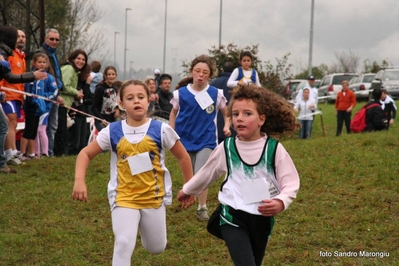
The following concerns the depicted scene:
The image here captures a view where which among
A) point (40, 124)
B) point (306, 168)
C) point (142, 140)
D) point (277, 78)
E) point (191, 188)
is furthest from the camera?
point (277, 78)

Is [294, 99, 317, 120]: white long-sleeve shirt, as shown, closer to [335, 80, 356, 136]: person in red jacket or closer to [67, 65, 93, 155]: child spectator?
[335, 80, 356, 136]: person in red jacket

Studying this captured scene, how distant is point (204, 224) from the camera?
754 cm

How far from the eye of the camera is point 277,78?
22.7 m

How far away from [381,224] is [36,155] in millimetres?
6633

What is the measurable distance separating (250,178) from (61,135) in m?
8.82

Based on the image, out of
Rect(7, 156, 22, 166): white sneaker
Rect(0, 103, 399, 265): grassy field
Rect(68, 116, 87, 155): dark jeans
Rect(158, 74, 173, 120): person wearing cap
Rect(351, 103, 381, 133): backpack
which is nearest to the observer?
Rect(0, 103, 399, 265): grassy field

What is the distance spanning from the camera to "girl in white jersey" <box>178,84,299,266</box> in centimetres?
433

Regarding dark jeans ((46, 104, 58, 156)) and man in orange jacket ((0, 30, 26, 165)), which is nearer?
man in orange jacket ((0, 30, 26, 165))

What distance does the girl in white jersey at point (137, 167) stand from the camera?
494 centimetres

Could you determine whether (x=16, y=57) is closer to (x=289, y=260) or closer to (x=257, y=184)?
(x=289, y=260)

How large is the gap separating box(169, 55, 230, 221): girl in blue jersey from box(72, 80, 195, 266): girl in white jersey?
2213 mm

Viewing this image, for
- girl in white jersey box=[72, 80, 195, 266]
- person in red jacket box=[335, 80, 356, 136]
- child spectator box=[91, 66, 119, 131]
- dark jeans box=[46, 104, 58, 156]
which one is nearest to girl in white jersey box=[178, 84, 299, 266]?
girl in white jersey box=[72, 80, 195, 266]

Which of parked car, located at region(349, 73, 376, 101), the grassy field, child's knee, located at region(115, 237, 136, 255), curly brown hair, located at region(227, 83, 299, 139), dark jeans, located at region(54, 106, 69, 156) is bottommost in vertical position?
the grassy field

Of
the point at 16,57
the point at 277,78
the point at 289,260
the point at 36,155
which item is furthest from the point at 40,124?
the point at 277,78
